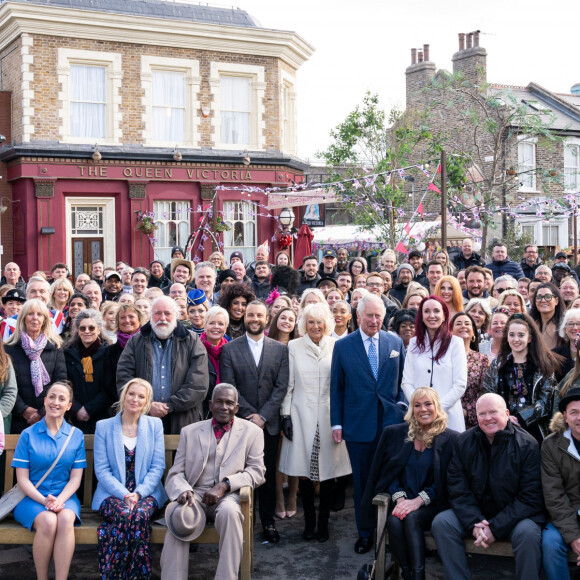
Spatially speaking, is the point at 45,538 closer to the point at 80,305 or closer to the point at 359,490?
the point at 359,490

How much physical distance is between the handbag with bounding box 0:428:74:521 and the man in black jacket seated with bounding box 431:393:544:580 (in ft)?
9.15

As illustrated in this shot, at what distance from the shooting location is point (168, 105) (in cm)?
2070

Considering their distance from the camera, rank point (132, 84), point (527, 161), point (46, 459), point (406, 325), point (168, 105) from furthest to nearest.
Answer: point (527, 161) < point (168, 105) < point (132, 84) < point (406, 325) < point (46, 459)

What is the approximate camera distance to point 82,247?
20.1 meters

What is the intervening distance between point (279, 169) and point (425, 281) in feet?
39.4

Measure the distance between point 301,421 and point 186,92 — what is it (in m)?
16.3

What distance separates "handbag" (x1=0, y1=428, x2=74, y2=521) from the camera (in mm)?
5379

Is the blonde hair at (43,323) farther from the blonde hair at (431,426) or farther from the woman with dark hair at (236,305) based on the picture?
the blonde hair at (431,426)

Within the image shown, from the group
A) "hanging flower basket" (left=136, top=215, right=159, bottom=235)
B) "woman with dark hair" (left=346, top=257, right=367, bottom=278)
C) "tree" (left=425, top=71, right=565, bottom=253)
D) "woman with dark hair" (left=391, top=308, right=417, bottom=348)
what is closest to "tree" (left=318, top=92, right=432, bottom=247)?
"tree" (left=425, top=71, right=565, bottom=253)

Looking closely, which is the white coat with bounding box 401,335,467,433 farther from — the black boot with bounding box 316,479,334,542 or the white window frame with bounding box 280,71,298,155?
the white window frame with bounding box 280,71,298,155

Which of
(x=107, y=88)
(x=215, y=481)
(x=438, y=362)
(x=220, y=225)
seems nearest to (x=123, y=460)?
(x=215, y=481)

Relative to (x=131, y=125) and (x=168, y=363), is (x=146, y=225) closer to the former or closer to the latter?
(x=131, y=125)

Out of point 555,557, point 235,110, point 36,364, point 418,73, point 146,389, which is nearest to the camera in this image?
point 555,557

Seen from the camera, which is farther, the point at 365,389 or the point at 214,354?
the point at 214,354
